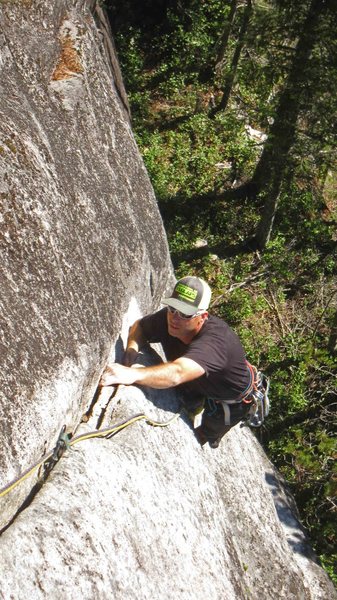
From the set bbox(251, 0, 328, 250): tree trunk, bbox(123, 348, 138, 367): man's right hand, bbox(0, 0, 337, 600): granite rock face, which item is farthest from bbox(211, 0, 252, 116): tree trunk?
bbox(123, 348, 138, 367): man's right hand

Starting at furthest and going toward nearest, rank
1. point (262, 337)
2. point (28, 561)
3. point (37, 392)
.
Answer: point (262, 337), point (37, 392), point (28, 561)

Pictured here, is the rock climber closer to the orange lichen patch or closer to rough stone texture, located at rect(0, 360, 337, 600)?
rough stone texture, located at rect(0, 360, 337, 600)

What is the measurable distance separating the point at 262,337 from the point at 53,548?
36.0 feet

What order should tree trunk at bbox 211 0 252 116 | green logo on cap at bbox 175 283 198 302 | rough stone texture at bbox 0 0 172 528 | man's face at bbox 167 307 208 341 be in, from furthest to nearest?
1. tree trunk at bbox 211 0 252 116
2. man's face at bbox 167 307 208 341
3. green logo on cap at bbox 175 283 198 302
4. rough stone texture at bbox 0 0 172 528

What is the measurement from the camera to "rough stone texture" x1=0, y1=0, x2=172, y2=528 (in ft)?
13.6

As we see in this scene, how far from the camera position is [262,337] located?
1432 cm

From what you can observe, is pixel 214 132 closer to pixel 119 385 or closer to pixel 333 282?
pixel 333 282

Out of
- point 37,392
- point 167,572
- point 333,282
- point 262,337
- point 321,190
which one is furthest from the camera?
point 321,190

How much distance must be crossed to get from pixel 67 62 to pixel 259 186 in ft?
35.8

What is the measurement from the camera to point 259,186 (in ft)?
55.0

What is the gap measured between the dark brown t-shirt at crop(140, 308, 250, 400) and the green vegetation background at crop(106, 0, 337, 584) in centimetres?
511

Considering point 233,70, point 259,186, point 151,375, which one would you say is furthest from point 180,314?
point 233,70

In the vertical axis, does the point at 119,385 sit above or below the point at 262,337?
above

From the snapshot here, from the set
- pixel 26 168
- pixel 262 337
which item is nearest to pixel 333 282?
pixel 262 337
